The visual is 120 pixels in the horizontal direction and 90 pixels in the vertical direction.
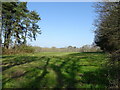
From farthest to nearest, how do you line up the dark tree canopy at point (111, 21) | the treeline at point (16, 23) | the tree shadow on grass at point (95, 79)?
the treeline at point (16, 23) → the dark tree canopy at point (111, 21) → the tree shadow on grass at point (95, 79)

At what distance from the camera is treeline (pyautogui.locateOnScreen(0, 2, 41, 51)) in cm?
2383

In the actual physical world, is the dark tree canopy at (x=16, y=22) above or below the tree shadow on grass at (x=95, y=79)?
above

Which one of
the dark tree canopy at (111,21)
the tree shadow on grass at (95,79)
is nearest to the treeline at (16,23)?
the dark tree canopy at (111,21)

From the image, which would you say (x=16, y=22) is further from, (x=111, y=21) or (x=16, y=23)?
(x=111, y=21)

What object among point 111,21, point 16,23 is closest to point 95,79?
point 111,21

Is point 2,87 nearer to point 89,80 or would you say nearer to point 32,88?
point 32,88

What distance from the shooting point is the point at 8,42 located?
23844 millimetres

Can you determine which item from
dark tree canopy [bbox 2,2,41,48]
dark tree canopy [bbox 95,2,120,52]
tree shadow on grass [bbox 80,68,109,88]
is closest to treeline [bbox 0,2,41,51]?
dark tree canopy [bbox 2,2,41,48]

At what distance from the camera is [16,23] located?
81.3 feet

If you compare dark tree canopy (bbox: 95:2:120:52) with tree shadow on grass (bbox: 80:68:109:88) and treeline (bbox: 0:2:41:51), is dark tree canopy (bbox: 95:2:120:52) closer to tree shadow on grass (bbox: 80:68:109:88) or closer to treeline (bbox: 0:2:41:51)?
tree shadow on grass (bbox: 80:68:109:88)

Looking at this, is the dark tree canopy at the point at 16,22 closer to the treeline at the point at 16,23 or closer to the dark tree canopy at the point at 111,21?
the treeline at the point at 16,23

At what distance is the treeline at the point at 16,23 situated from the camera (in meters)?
23.8

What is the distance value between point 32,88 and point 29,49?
20882 millimetres

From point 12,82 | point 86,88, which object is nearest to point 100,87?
point 86,88
